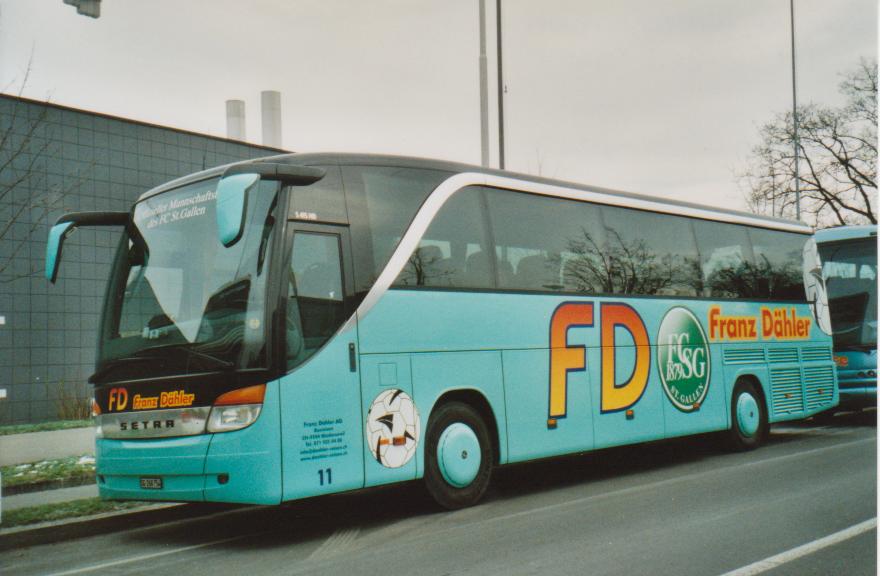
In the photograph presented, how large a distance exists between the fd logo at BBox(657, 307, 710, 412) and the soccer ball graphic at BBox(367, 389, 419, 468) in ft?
15.0

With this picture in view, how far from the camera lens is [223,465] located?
7297mm

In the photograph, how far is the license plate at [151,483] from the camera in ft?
24.9

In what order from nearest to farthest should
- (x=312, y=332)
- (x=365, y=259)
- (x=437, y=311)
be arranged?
(x=312, y=332), (x=365, y=259), (x=437, y=311)

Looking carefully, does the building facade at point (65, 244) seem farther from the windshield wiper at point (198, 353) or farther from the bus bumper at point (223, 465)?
the bus bumper at point (223, 465)

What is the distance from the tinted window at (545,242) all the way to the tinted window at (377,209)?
1185mm

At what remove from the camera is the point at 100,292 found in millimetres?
17984

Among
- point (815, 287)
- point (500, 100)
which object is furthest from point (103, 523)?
point (500, 100)

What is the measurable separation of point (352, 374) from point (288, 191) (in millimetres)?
1703

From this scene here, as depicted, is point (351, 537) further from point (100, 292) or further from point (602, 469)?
point (100, 292)

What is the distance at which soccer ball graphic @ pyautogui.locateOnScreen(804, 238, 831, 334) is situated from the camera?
50.6 ft

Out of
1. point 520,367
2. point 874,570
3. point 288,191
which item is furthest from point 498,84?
point 874,570

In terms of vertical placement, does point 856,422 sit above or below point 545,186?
below

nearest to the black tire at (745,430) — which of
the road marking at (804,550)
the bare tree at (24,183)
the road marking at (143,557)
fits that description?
the road marking at (804,550)

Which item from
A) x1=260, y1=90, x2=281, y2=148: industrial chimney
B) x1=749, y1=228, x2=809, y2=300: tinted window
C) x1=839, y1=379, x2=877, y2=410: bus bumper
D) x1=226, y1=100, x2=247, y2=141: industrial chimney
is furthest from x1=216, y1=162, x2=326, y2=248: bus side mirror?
x1=226, y1=100, x2=247, y2=141: industrial chimney
